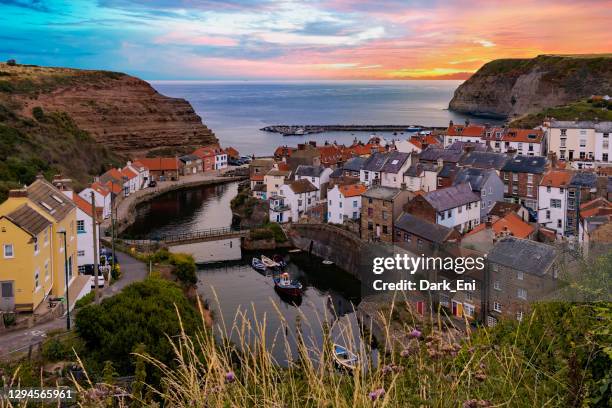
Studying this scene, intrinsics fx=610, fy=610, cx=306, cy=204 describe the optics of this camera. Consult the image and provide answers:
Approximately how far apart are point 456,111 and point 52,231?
150 m

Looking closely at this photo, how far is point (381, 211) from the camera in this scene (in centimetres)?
3145

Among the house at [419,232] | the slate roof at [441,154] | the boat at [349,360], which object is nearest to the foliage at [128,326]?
the boat at [349,360]

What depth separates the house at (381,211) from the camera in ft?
102

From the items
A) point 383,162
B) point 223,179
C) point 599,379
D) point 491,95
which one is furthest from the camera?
point 491,95

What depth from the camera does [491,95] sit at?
5389 inches

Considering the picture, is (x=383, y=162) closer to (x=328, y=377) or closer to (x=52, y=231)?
(x=52, y=231)

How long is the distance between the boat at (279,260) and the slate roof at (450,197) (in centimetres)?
833

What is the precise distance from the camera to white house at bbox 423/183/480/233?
99.2ft

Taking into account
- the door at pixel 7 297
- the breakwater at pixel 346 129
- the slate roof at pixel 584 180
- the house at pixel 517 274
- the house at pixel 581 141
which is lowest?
the door at pixel 7 297

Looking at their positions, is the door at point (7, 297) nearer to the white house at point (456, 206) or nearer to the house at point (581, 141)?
the white house at point (456, 206)

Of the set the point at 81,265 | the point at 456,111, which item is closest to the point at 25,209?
the point at 81,265

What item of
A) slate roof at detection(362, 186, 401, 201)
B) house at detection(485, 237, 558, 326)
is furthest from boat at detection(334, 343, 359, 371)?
slate roof at detection(362, 186, 401, 201)

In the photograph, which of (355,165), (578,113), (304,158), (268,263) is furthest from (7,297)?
(578,113)

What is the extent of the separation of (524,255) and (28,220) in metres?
14.5
